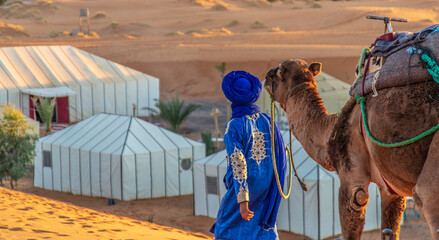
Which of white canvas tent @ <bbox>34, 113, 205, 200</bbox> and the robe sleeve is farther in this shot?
white canvas tent @ <bbox>34, 113, 205, 200</bbox>

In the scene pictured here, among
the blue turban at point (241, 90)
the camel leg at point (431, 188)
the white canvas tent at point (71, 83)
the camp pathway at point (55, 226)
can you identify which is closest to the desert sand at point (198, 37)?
the camp pathway at point (55, 226)

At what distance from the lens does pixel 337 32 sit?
138ft

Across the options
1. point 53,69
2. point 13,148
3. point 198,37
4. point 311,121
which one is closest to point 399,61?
point 311,121

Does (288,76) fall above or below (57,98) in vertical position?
above

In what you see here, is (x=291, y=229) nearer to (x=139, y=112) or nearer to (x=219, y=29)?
(x=139, y=112)

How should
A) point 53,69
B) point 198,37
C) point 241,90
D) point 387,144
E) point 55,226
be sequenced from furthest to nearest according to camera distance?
point 198,37 → point 53,69 → point 55,226 → point 241,90 → point 387,144

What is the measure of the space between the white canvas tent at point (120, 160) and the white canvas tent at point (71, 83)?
607cm

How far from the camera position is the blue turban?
5.16 m

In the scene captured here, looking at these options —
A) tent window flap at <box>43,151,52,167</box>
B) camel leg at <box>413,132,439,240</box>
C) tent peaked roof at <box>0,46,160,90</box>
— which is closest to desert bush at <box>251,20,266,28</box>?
tent peaked roof at <box>0,46,160,90</box>

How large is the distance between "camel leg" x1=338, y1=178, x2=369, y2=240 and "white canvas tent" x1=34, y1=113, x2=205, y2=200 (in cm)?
1230

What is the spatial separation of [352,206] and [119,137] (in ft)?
43.0

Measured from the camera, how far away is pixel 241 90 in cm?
515

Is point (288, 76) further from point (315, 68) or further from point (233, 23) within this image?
point (233, 23)

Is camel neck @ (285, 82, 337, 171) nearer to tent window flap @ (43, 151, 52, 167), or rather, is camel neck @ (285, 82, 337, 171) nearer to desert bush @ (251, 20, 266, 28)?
tent window flap @ (43, 151, 52, 167)
